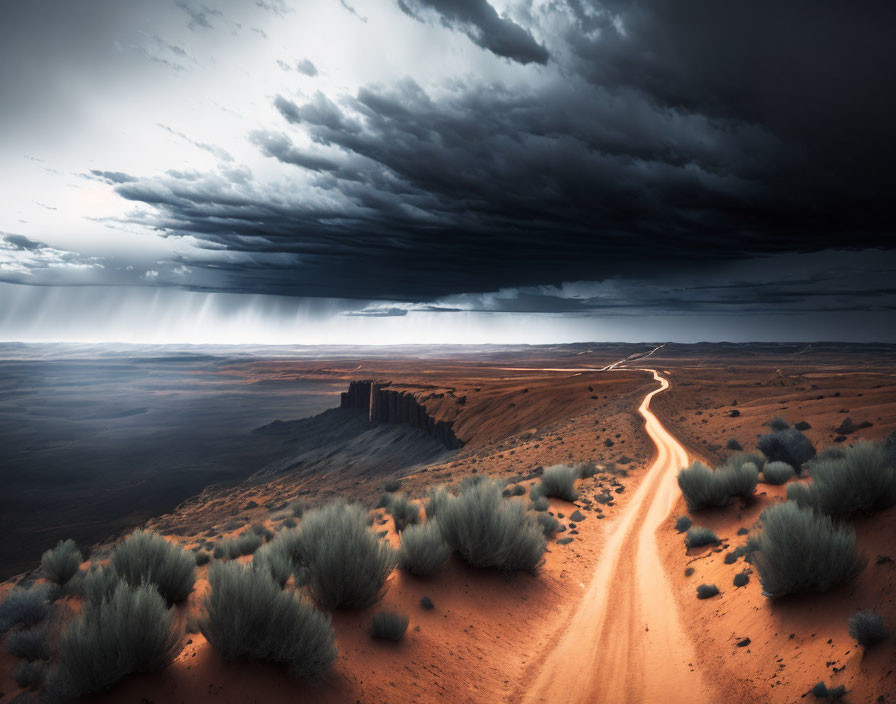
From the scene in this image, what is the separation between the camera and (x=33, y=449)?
6512cm

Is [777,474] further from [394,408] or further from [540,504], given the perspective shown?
[394,408]

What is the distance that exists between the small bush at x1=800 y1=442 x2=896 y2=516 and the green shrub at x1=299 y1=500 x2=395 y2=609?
7.20m

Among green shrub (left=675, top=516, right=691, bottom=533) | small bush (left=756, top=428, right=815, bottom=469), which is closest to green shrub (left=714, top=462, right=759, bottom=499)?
green shrub (left=675, top=516, right=691, bottom=533)

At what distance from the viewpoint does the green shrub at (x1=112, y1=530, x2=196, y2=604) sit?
7.26m

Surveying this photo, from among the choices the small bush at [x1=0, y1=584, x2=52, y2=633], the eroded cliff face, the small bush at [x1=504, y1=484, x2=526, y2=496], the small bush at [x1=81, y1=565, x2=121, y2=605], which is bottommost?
the eroded cliff face

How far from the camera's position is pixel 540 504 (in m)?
14.2

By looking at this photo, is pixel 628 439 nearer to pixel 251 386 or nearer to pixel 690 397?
pixel 690 397

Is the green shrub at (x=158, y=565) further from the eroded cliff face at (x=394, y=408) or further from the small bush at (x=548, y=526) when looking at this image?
the eroded cliff face at (x=394, y=408)

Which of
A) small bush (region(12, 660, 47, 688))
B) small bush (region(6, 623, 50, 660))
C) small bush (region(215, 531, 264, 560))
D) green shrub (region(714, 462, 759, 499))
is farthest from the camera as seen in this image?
green shrub (region(714, 462, 759, 499))

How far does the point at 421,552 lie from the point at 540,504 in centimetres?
737

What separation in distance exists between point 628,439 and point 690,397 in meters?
24.4

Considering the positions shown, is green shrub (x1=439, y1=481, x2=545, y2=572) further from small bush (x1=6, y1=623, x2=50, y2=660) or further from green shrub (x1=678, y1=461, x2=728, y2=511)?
small bush (x1=6, y1=623, x2=50, y2=660)

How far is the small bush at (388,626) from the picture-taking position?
6105mm

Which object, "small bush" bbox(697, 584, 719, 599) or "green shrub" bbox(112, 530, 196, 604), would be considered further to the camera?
"small bush" bbox(697, 584, 719, 599)
